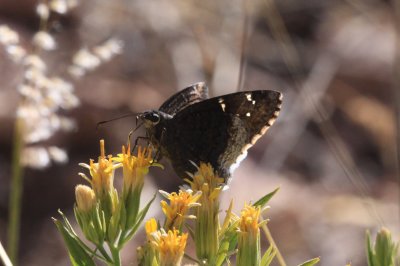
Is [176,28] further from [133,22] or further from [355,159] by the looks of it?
[355,159]

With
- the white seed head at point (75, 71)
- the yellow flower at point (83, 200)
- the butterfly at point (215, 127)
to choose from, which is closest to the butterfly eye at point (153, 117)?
the butterfly at point (215, 127)

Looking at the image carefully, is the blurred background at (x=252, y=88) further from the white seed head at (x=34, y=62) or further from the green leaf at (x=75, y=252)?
the green leaf at (x=75, y=252)

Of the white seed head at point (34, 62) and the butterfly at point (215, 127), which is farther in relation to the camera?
the white seed head at point (34, 62)

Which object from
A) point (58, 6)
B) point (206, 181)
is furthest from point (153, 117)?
point (58, 6)

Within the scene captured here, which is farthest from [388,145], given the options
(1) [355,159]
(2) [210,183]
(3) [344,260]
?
(2) [210,183]

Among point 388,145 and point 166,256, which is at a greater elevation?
point 388,145

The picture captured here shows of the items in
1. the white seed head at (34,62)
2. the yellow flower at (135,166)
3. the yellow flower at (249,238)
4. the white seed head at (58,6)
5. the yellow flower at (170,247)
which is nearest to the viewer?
the yellow flower at (170,247)

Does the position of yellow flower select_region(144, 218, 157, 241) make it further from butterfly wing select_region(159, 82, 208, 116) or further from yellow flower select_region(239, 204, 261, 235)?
butterfly wing select_region(159, 82, 208, 116)
